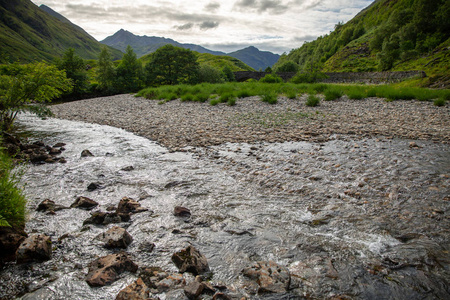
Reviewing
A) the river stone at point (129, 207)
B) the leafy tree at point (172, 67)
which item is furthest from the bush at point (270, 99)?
the leafy tree at point (172, 67)

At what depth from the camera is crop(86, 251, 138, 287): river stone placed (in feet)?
11.5

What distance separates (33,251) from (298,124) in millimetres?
13006

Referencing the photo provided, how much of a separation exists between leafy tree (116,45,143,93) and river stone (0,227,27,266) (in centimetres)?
4921

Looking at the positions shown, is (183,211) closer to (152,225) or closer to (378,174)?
(152,225)

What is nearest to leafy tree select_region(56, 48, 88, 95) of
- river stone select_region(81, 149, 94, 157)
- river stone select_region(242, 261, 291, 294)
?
river stone select_region(81, 149, 94, 157)

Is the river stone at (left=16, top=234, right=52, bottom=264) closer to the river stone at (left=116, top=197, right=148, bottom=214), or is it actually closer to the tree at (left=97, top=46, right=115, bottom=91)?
the river stone at (left=116, top=197, right=148, bottom=214)

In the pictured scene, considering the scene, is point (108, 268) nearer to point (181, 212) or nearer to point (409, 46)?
point (181, 212)

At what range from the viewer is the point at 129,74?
49.6 m

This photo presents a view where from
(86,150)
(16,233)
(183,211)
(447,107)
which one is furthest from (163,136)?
(447,107)

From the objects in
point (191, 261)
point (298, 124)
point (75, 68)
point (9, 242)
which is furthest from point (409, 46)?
point (9, 242)

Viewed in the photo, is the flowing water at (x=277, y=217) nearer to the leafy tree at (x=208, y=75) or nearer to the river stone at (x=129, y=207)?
the river stone at (x=129, y=207)

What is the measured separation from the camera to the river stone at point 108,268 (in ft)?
11.5

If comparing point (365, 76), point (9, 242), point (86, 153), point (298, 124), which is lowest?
point (9, 242)

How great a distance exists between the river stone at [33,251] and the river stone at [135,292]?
175 cm
